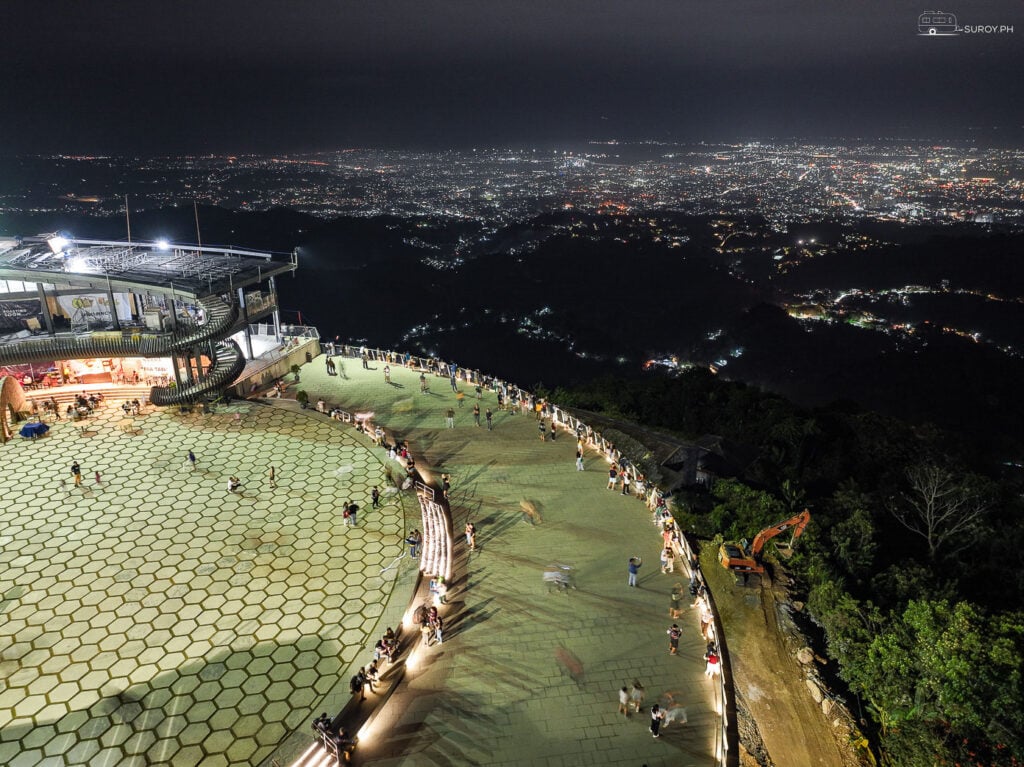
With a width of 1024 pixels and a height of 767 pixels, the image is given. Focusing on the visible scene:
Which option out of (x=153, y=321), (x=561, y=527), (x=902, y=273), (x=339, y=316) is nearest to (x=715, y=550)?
(x=561, y=527)

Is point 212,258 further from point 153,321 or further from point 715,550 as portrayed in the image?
point 715,550

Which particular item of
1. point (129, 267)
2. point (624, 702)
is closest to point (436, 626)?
point (624, 702)

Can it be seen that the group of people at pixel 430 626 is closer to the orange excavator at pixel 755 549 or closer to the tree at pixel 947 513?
the orange excavator at pixel 755 549

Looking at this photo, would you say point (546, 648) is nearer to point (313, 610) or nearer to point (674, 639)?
point (674, 639)

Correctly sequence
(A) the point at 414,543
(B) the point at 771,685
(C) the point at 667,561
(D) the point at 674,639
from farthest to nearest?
(A) the point at 414,543 < (C) the point at 667,561 < (B) the point at 771,685 < (D) the point at 674,639

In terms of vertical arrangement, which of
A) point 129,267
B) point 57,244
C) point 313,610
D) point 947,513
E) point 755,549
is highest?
point 57,244

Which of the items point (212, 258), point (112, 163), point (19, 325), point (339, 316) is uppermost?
point (112, 163)

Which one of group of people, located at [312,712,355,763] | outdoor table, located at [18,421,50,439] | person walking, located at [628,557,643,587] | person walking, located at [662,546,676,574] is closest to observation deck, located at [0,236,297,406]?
outdoor table, located at [18,421,50,439]
